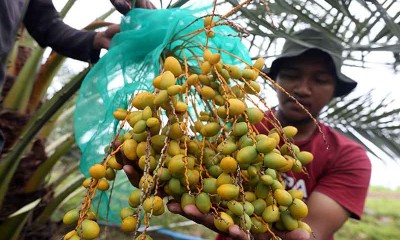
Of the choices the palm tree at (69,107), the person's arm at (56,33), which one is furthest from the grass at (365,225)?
the person's arm at (56,33)

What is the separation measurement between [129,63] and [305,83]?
44cm

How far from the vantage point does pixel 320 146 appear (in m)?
1.08

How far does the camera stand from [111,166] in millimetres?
655

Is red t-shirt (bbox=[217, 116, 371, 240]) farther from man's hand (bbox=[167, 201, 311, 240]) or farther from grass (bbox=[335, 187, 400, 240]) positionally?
grass (bbox=[335, 187, 400, 240])

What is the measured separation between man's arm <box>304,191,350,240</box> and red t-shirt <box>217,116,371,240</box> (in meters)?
0.02

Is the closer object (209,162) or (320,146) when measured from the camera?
(209,162)

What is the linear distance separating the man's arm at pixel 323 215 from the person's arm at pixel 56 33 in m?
0.55

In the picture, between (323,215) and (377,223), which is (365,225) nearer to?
(377,223)

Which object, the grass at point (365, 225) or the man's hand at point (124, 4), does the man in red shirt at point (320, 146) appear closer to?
the man's hand at point (124, 4)

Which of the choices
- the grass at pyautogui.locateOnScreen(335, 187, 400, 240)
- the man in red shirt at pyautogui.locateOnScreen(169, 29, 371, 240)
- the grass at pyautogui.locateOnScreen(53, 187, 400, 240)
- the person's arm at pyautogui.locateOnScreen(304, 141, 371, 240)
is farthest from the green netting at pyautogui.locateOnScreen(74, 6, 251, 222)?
the grass at pyautogui.locateOnScreen(335, 187, 400, 240)

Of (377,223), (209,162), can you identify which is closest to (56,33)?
(209,162)

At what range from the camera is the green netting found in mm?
770

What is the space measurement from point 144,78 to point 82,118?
150 millimetres

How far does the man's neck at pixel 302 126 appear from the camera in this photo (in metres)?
1.12
